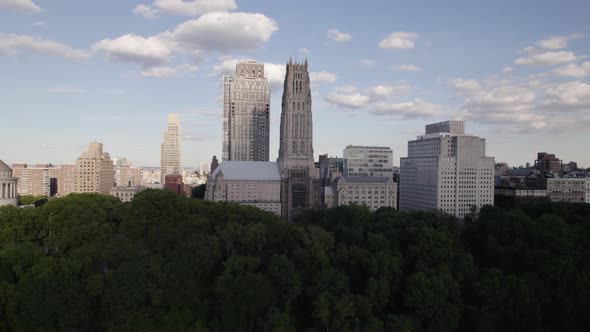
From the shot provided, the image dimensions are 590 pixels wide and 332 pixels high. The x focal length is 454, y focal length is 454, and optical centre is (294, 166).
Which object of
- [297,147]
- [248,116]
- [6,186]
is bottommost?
[6,186]

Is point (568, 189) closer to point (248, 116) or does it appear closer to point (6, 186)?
point (248, 116)

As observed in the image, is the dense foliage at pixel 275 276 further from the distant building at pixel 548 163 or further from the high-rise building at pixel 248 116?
the high-rise building at pixel 248 116

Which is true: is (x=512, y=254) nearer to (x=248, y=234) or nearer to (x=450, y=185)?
(x=248, y=234)

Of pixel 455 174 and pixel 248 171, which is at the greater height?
pixel 248 171

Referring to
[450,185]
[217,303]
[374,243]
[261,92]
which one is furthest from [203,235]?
[261,92]

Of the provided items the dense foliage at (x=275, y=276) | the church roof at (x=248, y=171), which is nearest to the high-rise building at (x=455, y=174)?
the church roof at (x=248, y=171)

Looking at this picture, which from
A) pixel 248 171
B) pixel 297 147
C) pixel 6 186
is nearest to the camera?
pixel 6 186

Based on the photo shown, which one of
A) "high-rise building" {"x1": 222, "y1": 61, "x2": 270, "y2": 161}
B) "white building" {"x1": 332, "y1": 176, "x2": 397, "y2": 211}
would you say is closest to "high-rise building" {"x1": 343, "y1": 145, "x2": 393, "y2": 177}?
"high-rise building" {"x1": 222, "y1": 61, "x2": 270, "y2": 161}

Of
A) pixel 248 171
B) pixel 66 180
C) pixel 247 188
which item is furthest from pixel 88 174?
pixel 247 188
